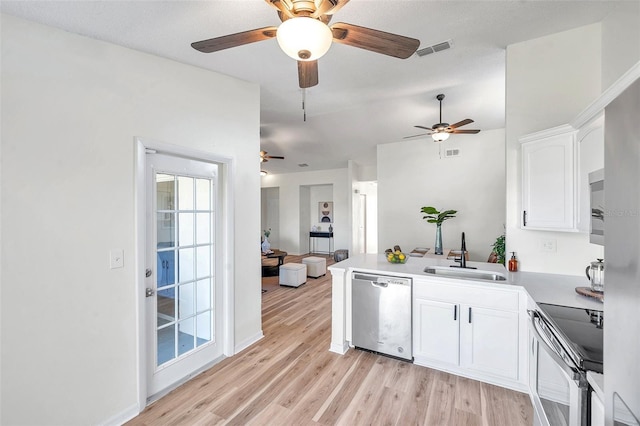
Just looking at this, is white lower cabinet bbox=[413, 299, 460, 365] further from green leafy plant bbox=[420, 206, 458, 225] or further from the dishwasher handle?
green leafy plant bbox=[420, 206, 458, 225]

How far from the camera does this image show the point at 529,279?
2.36 m

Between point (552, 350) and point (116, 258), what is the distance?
2744mm

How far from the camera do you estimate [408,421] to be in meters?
1.96

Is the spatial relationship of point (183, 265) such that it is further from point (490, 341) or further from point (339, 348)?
point (490, 341)

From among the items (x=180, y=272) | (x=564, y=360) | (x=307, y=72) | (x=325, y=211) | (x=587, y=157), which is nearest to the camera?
(x=564, y=360)

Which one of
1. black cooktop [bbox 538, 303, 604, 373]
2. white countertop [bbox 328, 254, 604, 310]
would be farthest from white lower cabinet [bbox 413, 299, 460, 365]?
black cooktop [bbox 538, 303, 604, 373]

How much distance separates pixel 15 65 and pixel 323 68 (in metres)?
2.33

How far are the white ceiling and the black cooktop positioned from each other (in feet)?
6.86

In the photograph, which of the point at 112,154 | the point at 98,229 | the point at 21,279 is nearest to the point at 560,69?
the point at 112,154

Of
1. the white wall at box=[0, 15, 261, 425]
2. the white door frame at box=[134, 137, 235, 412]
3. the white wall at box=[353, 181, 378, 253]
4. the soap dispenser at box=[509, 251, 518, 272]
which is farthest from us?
the white wall at box=[353, 181, 378, 253]

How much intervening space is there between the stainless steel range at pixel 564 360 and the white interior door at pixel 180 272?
103 inches

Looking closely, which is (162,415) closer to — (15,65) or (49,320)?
(49,320)

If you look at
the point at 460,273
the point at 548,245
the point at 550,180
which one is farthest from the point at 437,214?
the point at 550,180

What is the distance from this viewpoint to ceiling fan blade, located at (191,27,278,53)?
1512 mm
